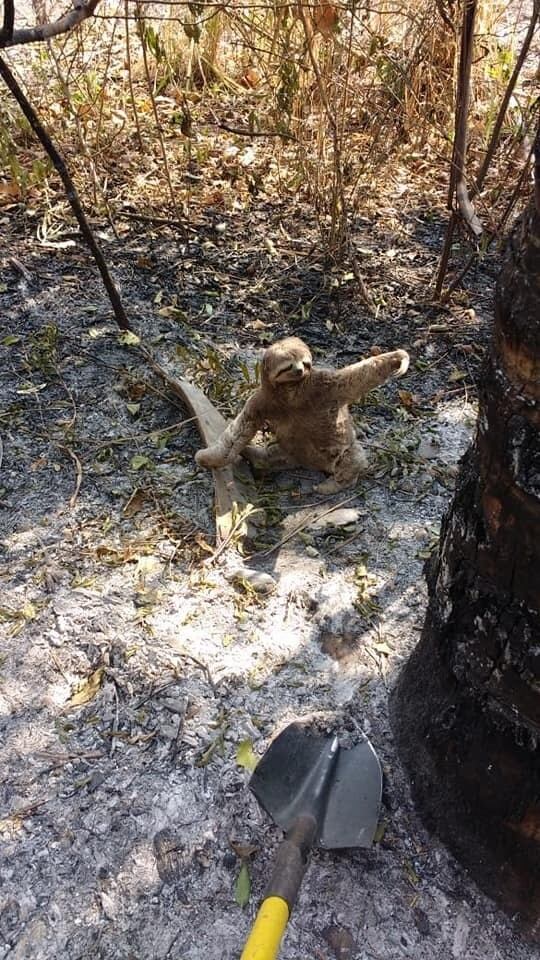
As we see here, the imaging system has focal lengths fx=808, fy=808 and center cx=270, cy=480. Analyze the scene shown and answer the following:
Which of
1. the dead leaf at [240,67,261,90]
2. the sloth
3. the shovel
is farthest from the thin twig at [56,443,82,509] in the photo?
the dead leaf at [240,67,261,90]

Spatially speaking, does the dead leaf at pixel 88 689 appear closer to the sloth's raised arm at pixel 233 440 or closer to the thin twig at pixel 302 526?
the thin twig at pixel 302 526

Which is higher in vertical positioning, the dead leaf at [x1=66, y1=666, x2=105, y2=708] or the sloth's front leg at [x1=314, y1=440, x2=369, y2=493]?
the sloth's front leg at [x1=314, y1=440, x2=369, y2=493]

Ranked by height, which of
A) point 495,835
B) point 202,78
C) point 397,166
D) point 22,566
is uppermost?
point 202,78

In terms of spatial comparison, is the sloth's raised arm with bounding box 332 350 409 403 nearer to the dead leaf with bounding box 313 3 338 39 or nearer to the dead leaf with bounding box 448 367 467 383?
the dead leaf with bounding box 448 367 467 383

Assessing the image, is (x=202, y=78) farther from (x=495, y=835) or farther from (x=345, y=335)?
(x=495, y=835)

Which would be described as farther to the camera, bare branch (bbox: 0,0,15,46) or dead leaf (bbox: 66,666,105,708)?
bare branch (bbox: 0,0,15,46)

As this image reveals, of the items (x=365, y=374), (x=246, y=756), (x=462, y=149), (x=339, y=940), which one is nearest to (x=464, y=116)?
(x=462, y=149)

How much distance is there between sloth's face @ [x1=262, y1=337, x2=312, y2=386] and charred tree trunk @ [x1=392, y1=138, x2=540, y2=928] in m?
0.79

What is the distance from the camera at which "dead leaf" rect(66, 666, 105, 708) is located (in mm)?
2008

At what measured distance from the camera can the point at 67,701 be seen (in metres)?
2.01

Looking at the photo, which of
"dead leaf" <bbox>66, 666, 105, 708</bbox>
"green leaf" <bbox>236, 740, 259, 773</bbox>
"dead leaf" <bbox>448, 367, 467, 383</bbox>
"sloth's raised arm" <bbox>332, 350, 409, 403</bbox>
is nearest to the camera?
"green leaf" <bbox>236, 740, 259, 773</bbox>

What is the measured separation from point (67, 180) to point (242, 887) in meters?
2.31

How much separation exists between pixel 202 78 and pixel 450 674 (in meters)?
4.32

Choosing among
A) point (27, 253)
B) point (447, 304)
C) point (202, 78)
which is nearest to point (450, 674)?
point (447, 304)
